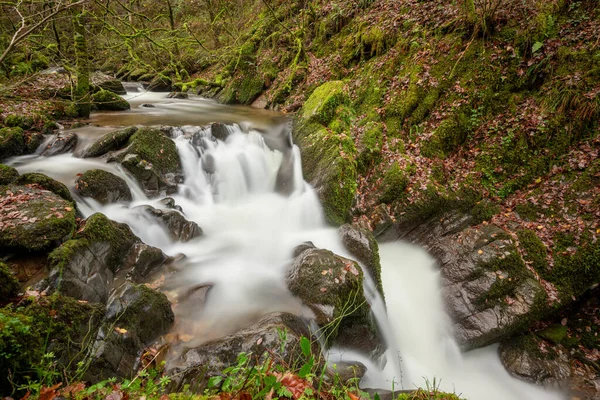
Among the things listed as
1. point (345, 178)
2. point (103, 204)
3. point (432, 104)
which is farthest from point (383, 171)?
point (103, 204)

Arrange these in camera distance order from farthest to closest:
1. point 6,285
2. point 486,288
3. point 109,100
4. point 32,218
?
point 109,100
point 486,288
point 32,218
point 6,285

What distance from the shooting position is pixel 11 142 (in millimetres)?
6176

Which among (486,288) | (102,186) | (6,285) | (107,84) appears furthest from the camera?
(107,84)

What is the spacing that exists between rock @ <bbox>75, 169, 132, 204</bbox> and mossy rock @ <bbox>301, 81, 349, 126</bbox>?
5014 mm

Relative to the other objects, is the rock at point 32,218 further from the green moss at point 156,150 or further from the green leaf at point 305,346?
the green leaf at point 305,346

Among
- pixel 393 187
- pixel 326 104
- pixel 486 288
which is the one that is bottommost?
pixel 486 288

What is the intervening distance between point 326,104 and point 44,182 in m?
6.44

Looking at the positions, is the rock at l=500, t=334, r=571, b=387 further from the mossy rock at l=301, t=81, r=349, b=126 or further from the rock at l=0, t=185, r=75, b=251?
the rock at l=0, t=185, r=75, b=251

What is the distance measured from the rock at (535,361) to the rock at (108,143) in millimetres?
9049

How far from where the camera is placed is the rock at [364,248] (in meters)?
5.23

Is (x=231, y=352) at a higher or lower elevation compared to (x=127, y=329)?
higher

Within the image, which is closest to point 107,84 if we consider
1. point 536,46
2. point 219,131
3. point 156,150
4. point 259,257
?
point 219,131

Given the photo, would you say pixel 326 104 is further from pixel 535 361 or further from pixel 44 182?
pixel 535 361

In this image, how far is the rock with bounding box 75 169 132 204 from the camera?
17.6 ft
